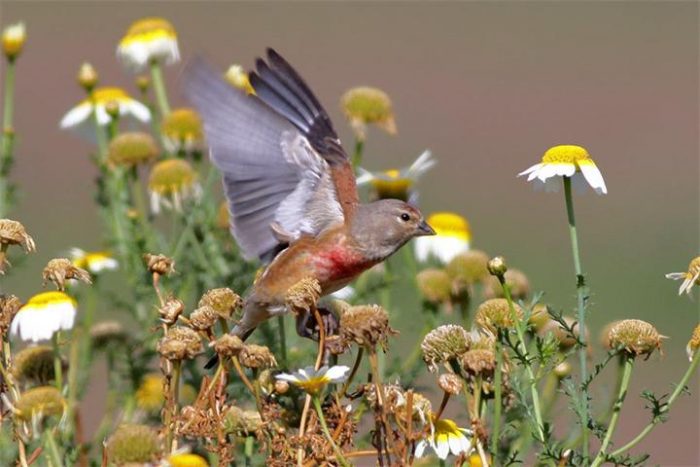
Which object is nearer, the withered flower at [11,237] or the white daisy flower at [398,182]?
the withered flower at [11,237]

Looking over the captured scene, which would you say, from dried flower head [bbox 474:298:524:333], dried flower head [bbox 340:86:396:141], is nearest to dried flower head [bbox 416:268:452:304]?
dried flower head [bbox 340:86:396:141]

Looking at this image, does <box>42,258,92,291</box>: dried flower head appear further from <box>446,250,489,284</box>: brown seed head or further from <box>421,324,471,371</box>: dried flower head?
<box>446,250,489,284</box>: brown seed head

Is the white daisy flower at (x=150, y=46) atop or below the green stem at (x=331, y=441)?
atop

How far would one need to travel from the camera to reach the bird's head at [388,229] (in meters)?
3.76

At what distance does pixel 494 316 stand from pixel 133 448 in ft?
2.91

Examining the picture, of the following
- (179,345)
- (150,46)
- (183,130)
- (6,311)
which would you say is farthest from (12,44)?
(179,345)

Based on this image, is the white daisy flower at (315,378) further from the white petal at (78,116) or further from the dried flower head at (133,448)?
the white petal at (78,116)

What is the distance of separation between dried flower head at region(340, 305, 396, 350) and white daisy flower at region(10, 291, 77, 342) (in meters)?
0.96

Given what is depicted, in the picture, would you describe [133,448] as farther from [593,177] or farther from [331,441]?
[593,177]

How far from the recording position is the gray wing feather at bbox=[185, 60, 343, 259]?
12.1ft

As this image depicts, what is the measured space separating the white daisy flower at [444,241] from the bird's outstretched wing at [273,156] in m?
0.86

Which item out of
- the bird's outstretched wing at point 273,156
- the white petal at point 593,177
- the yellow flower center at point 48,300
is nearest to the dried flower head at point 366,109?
the bird's outstretched wing at point 273,156

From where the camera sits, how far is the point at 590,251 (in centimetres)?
1420

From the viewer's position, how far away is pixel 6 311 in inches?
104
